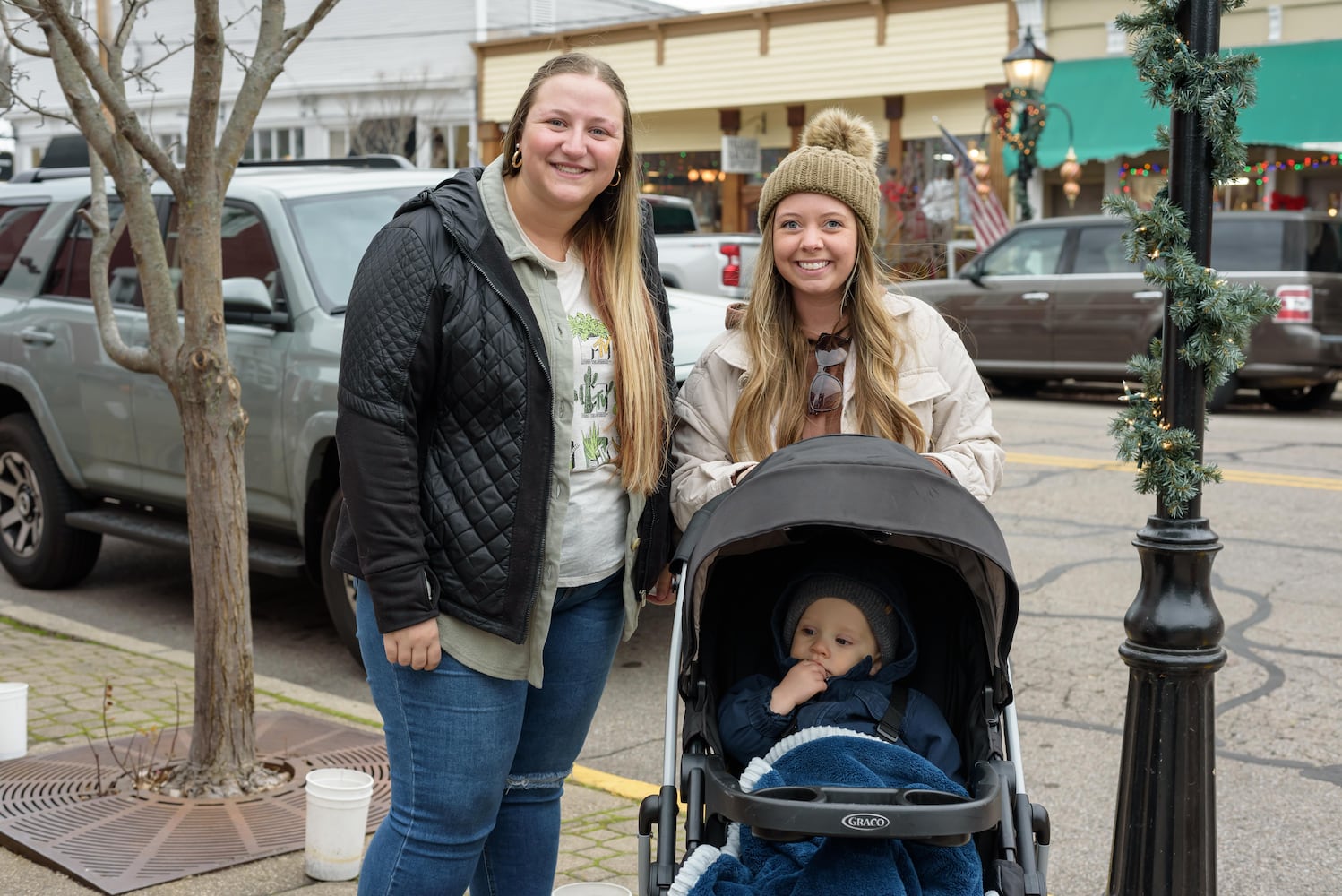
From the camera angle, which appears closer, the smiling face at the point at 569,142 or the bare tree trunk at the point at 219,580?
the smiling face at the point at 569,142

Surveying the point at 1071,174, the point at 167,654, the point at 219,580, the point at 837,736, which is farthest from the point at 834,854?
the point at 1071,174

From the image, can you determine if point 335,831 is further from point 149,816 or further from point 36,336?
point 36,336

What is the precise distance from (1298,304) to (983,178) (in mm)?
10274

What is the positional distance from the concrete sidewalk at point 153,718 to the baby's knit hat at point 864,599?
4.56 feet

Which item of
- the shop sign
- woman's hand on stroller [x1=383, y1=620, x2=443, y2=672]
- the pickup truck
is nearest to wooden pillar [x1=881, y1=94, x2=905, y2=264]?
the shop sign

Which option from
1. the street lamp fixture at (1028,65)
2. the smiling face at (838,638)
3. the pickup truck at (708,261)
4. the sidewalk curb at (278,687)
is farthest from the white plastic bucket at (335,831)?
the street lamp fixture at (1028,65)

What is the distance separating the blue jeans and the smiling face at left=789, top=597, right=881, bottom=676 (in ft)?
1.39

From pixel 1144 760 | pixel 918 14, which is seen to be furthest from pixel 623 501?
pixel 918 14

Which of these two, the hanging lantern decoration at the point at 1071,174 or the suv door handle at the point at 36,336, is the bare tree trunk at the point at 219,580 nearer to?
the suv door handle at the point at 36,336

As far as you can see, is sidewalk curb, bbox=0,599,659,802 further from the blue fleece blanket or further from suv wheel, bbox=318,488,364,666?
the blue fleece blanket

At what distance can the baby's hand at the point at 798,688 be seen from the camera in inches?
118

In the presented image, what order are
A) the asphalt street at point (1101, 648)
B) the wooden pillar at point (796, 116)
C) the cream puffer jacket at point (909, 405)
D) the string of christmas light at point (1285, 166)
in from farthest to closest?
the wooden pillar at point (796, 116), the string of christmas light at point (1285, 166), the asphalt street at point (1101, 648), the cream puffer jacket at point (909, 405)

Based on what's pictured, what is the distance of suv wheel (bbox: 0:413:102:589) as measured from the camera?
7773 mm

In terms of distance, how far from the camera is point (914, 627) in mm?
3229
